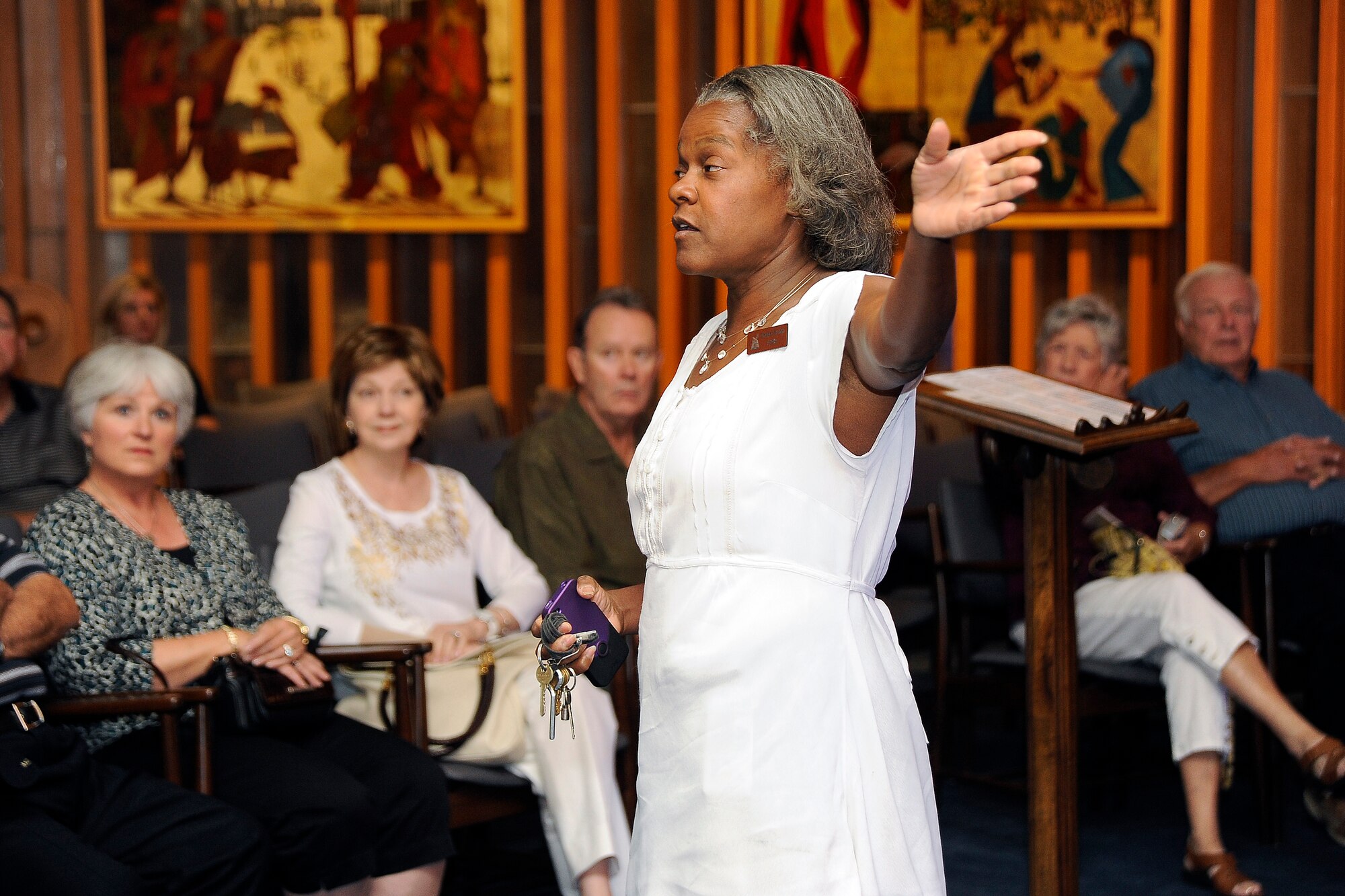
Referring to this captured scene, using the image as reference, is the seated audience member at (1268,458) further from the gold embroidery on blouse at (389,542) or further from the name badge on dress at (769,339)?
the name badge on dress at (769,339)

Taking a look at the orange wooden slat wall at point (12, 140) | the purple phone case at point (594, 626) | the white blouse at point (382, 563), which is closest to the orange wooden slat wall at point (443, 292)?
the orange wooden slat wall at point (12, 140)

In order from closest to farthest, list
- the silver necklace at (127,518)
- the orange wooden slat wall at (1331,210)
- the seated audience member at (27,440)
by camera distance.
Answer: the silver necklace at (127,518) < the seated audience member at (27,440) < the orange wooden slat wall at (1331,210)

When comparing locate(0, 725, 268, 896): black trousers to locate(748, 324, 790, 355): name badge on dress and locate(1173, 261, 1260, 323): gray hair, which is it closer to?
locate(748, 324, 790, 355): name badge on dress

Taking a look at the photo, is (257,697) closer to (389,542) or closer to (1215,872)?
(389,542)

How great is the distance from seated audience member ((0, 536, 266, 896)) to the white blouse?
2.06 ft

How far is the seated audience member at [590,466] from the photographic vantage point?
3520 millimetres

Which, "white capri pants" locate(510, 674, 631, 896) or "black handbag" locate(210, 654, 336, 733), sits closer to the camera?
"black handbag" locate(210, 654, 336, 733)

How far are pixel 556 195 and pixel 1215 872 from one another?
4256 millimetres

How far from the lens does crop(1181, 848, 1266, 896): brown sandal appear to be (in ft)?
10.8

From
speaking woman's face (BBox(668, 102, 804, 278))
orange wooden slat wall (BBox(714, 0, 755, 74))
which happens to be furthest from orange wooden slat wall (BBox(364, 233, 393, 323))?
speaking woman's face (BBox(668, 102, 804, 278))

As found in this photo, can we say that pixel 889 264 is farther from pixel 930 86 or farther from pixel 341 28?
pixel 341 28

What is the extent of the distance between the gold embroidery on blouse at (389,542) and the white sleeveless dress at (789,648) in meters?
1.83

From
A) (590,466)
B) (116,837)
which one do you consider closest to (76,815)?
(116,837)

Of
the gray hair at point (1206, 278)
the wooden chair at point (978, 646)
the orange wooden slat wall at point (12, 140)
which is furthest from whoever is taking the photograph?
the orange wooden slat wall at point (12, 140)
